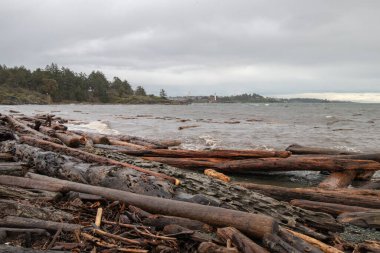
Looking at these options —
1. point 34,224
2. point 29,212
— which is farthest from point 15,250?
point 29,212

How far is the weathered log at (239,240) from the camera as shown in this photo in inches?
130

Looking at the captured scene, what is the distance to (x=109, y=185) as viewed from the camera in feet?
17.6

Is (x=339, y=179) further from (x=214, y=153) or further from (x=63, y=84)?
(x=63, y=84)

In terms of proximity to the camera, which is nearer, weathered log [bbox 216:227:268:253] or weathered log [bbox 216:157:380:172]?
weathered log [bbox 216:227:268:253]

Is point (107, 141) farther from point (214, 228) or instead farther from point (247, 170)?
point (214, 228)

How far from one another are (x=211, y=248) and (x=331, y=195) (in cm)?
387

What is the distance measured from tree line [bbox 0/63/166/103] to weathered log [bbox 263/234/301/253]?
13818 centimetres

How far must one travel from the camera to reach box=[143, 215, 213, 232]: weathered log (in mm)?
3943

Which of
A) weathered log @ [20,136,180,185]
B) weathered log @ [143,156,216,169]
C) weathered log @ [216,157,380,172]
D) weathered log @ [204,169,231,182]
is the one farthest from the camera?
weathered log @ [143,156,216,169]

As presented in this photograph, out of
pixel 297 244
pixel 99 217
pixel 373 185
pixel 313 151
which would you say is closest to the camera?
pixel 297 244

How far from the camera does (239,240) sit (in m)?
3.43

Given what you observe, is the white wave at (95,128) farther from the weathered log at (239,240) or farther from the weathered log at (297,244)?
the weathered log at (297,244)

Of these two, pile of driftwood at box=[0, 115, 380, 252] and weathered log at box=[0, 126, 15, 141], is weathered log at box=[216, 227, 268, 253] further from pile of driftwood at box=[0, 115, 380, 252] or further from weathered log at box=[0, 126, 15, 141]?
weathered log at box=[0, 126, 15, 141]

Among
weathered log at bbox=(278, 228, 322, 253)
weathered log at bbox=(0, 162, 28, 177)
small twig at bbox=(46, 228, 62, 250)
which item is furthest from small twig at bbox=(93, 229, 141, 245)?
weathered log at bbox=(0, 162, 28, 177)
